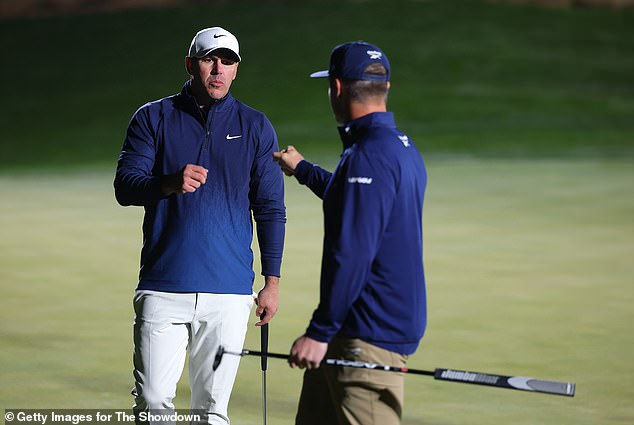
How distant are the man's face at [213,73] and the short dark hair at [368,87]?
1.08 meters

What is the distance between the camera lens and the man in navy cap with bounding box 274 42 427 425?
404 centimetres

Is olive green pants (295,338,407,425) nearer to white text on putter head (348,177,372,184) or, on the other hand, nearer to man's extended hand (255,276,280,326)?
white text on putter head (348,177,372,184)

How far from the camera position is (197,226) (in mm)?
5117

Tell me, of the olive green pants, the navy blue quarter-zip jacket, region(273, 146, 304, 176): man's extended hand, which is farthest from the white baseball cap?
the olive green pants

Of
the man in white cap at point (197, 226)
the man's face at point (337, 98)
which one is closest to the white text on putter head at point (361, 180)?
the man's face at point (337, 98)

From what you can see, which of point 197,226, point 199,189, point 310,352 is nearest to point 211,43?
point 199,189

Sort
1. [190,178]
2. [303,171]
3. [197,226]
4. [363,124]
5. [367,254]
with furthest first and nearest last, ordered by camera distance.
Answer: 1. [197,226]
2. [303,171]
3. [190,178]
4. [363,124]
5. [367,254]

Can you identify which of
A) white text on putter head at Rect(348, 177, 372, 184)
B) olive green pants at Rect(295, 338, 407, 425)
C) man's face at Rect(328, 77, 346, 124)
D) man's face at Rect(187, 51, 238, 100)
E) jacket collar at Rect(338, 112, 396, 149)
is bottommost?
olive green pants at Rect(295, 338, 407, 425)

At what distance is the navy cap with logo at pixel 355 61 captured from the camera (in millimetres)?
4220

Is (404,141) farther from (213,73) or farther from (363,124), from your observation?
(213,73)

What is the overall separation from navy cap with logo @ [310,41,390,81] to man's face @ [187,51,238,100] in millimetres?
1035

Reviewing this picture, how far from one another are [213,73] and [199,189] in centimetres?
52

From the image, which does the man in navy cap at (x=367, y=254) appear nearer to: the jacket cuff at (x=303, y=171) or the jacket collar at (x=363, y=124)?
the jacket collar at (x=363, y=124)

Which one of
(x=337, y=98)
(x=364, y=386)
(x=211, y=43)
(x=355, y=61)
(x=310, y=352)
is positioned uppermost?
(x=211, y=43)
